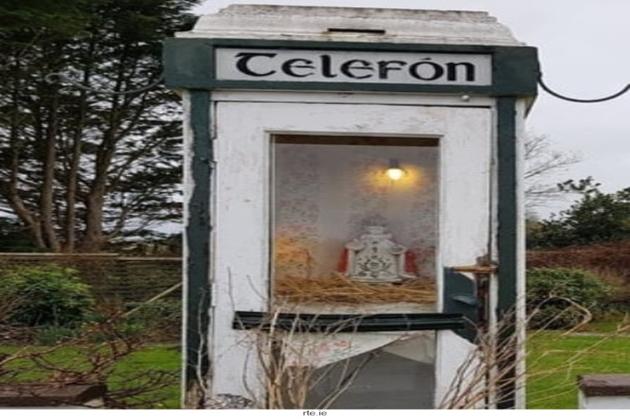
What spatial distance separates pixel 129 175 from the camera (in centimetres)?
976

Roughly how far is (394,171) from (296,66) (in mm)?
359

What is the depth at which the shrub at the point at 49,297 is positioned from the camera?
22.8 ft

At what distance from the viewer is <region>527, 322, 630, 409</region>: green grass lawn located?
1954 millimetres

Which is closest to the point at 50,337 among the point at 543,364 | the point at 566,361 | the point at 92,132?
the point at 543,364

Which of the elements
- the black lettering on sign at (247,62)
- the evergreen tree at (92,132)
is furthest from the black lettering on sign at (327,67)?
the evergreen tree at (92,132)

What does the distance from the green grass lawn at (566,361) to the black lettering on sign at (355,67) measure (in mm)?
717

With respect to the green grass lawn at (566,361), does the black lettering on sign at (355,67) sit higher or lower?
higher

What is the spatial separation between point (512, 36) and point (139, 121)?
7.95m

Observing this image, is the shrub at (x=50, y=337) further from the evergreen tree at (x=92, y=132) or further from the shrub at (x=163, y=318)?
the evergreen tree at (x=92, y=132)

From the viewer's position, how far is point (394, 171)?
195cm

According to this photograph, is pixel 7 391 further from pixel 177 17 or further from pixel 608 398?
pixel 177 17

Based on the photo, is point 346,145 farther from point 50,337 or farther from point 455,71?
point 50,337
